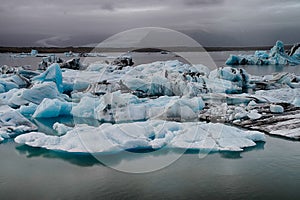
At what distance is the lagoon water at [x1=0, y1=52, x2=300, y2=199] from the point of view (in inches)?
193

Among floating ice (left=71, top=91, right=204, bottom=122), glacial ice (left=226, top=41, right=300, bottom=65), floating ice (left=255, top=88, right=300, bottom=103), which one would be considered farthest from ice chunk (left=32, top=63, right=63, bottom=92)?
Result: glacial ice (left=226, top=41, right=300, bottom=65)

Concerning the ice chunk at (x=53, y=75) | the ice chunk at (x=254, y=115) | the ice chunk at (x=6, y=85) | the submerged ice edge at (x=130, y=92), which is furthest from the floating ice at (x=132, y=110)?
the ice chunk at (x=6, y=85)

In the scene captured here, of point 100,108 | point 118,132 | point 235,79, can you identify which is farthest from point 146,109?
point 235,79

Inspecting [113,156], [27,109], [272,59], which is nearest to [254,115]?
[113,156]

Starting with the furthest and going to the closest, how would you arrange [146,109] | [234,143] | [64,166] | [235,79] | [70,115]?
[235,79], [70,115], [146,109], [234,143], [64,166]

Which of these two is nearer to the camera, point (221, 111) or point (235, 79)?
point (221, 111)

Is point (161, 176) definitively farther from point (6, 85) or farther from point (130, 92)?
point (6, 85)

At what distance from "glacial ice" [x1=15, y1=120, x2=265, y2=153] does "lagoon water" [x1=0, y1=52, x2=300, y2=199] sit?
191 mm

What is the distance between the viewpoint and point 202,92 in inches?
495

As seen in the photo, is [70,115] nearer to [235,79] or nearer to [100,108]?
[100,108]

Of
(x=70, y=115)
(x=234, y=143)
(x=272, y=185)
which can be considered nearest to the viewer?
(x=272, y=185)

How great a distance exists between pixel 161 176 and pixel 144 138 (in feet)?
4.53

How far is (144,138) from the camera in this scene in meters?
6.80

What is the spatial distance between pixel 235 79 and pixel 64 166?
35.7ft
